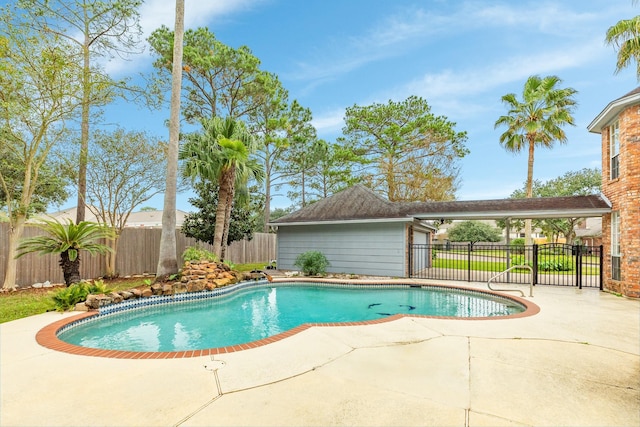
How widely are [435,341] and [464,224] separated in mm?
37499

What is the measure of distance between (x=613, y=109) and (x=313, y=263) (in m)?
10.4

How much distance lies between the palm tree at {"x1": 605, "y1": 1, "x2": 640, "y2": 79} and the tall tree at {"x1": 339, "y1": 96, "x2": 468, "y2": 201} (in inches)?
498

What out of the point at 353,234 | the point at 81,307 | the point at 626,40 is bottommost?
the point at 81,307

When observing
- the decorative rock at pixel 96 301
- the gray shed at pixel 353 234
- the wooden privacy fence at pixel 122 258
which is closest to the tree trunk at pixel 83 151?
the wooden privacy fence at pixel 122 258

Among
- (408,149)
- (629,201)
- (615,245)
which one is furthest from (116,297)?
(408,149)

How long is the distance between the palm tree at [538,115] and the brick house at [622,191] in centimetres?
678

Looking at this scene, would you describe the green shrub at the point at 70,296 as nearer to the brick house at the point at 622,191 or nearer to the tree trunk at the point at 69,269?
the tree trunk at the point at 69,269

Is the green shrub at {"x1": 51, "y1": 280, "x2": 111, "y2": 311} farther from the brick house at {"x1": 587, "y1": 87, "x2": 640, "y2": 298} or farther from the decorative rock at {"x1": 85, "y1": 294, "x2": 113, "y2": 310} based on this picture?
the brick house at {"x1": 587, "y1": 87, "x2": 640, "y2": 298}

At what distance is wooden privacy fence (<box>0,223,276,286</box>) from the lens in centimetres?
958

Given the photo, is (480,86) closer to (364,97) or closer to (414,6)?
(414,6)

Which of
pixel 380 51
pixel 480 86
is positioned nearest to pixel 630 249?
pixel 480 86

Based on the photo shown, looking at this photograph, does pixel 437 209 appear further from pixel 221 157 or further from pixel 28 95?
pixel 28 95

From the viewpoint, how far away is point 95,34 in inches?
404

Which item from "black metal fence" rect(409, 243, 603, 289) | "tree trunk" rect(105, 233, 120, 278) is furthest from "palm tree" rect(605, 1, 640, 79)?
"tree trunk" rect(105, 233, 120, 278)
